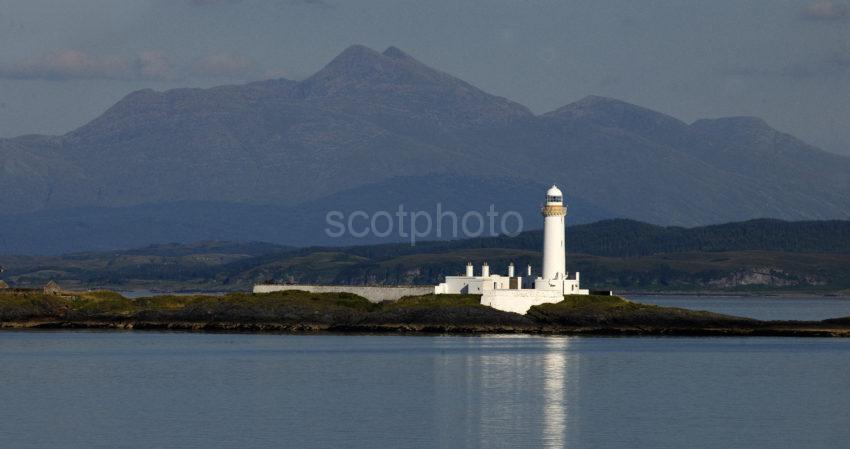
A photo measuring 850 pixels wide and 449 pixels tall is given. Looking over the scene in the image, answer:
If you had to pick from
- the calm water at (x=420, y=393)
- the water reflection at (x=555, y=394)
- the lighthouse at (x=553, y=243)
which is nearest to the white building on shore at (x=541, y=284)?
the lighthouse at (x=553, y=243)

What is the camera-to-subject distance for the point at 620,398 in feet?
255

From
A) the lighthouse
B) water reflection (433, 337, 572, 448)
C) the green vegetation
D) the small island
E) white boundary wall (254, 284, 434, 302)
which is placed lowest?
water reflection (433, 337, 572, 448)

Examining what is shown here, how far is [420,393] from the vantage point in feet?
261

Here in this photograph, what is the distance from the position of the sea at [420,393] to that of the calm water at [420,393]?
0.12m

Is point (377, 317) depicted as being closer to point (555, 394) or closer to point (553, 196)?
point (553, 196)

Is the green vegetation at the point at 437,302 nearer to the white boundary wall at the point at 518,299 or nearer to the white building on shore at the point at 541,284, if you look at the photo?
the white building on shore at the point at 541,284

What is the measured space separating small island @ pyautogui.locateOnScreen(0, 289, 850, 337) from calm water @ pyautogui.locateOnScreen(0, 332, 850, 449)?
5.76 feet

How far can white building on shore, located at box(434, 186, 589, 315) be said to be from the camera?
11712 cm

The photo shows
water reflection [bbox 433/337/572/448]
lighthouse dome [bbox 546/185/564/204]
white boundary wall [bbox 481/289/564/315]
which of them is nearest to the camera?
water reflection [bbox 433/337/572/448]

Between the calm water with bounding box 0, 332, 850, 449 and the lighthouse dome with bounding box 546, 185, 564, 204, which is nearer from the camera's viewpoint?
the calm water with bounding box 0, 332, 850, 449

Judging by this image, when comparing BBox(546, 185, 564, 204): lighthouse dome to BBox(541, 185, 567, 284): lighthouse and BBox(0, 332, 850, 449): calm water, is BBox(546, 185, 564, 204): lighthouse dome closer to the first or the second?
BBox(541, 185, 567, 284): lighthouse

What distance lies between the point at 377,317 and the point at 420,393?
133ft

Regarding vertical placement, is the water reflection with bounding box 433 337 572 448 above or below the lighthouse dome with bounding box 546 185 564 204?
below

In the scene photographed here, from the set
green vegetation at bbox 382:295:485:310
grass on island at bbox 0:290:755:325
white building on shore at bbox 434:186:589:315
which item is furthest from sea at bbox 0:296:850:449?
white building on shore at bbox 434:186:589:315
